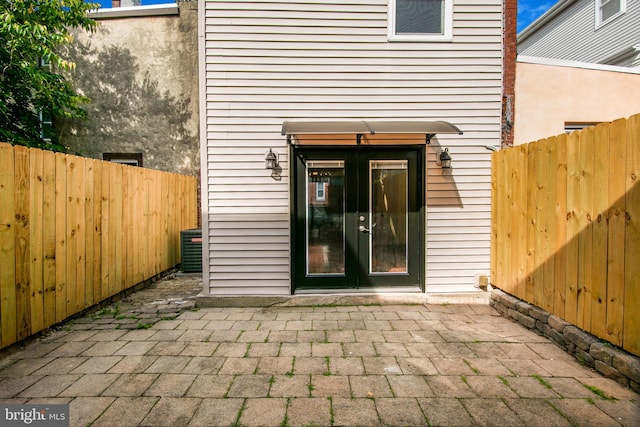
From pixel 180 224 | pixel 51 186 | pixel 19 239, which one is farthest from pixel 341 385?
pixel 180 224

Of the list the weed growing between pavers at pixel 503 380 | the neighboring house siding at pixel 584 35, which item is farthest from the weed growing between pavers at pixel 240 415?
the neighboring house siding at pixel 584 35

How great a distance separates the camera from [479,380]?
284cm

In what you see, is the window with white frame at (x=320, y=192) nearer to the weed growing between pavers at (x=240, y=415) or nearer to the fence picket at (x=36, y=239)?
the weed growing between pavers at (x=240, y=415)

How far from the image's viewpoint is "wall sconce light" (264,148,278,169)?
4.80 meters

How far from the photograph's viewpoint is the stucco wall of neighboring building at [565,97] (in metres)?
5.39

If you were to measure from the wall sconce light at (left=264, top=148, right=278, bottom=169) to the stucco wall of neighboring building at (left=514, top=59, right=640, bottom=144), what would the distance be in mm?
4048

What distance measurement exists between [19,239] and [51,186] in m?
0.72

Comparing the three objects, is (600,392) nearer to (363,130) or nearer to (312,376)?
(312,376)

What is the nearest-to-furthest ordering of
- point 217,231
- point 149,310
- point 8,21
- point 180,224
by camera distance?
1. point 149,310
2. point 217,231
3. point 8,21
4. point 180,224

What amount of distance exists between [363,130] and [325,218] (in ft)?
5.10

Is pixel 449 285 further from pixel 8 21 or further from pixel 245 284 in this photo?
pixel 8 21

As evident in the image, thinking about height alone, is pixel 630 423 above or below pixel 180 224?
below

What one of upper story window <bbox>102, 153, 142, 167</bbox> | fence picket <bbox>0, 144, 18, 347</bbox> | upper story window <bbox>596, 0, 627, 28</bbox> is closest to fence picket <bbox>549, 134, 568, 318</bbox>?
fence picket <bbox>0, 144, 18, 347</bbox>

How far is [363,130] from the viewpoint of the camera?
4258 mm
